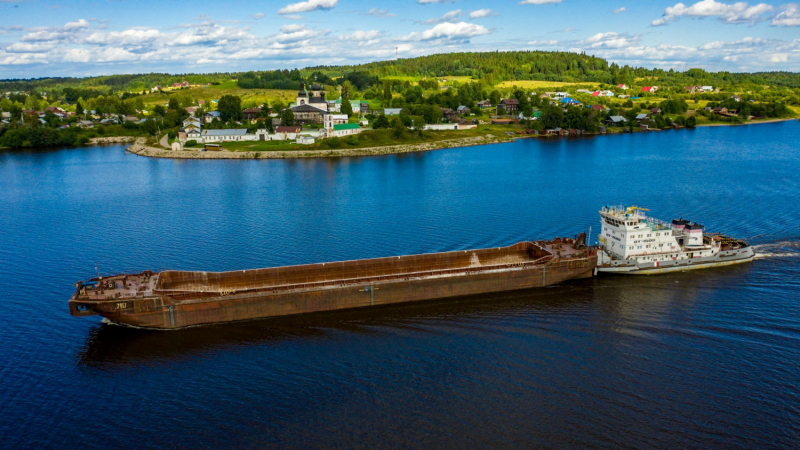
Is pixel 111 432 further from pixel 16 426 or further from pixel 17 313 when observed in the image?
pixel 17 313

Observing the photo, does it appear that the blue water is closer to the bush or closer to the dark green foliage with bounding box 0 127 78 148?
the bush

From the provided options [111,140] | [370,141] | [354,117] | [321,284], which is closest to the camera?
[321,284]

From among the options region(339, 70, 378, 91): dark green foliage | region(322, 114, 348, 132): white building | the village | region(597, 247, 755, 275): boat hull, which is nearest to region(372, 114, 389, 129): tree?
the village

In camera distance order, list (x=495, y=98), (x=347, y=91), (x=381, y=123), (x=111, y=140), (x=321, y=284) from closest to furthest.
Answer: (x=321, y=284), (x=381, y=123), (x=111, y=140), (x=495, y=98), (x=347, y=91)

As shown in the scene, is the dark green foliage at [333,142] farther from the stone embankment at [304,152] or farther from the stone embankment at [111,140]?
the stone embankment at [111,140]

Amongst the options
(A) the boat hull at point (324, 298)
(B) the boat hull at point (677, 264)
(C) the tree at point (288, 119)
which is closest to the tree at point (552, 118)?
(C) the tree at point (288, 119)

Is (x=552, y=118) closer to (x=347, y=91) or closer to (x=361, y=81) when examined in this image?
(x=347, y=91)

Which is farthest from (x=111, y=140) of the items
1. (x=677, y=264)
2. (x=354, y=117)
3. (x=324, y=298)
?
(x=677, y=264)
